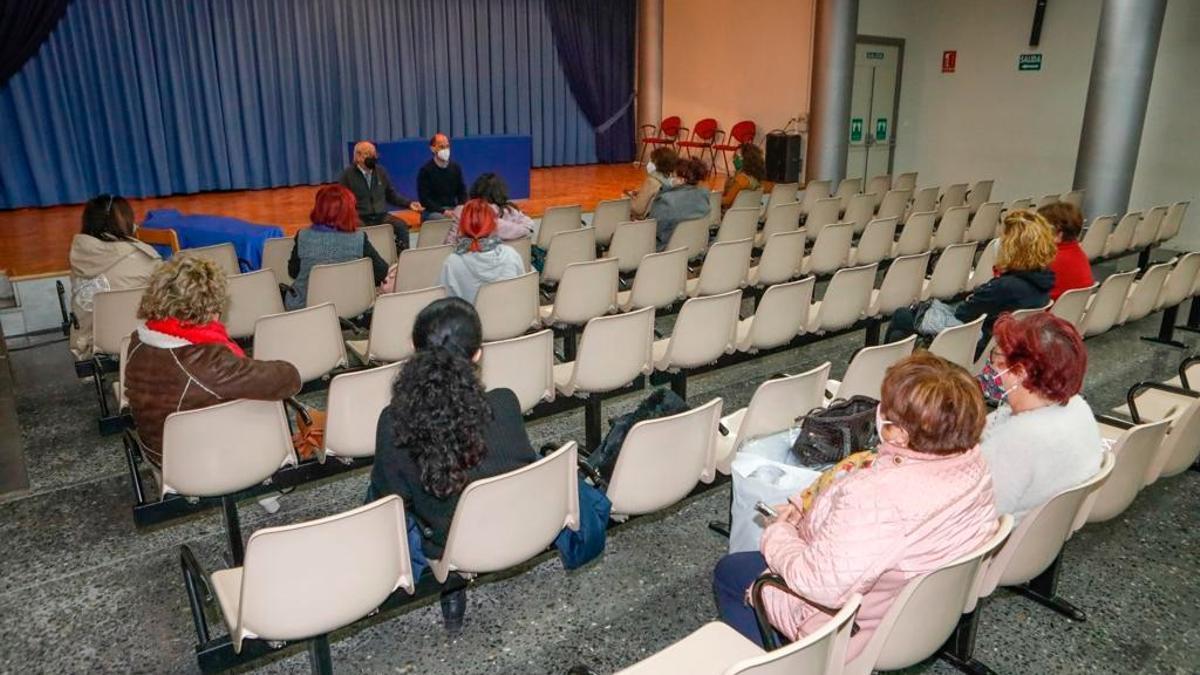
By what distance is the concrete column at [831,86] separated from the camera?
11.2m

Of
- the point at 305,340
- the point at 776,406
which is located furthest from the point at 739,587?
the point at 305,340

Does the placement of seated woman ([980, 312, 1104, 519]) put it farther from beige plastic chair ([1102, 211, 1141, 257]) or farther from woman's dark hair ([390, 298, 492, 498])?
beige plastic chair ([1102, 211, 1141, 257])

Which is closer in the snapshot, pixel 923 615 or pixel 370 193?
pixel 923 615

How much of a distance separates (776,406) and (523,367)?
1183 mm

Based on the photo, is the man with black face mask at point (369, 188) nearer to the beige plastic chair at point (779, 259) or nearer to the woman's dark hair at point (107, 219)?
the woman's dark hair at point (107, 219)

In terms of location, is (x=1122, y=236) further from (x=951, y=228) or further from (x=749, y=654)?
(x=749, y=654)

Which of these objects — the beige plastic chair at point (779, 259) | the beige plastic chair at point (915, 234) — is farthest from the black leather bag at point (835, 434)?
the beige plastic chair at point (915, 234)

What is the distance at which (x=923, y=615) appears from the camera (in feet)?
6.73

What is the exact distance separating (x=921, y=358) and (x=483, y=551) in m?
1.38

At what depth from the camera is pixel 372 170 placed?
24.2 feet

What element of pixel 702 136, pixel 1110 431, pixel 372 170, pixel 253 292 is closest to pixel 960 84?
pixel 702 136

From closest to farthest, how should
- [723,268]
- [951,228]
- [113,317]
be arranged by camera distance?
[113,317], [723,268], [951,228]

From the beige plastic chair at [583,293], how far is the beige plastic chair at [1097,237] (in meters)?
4.43

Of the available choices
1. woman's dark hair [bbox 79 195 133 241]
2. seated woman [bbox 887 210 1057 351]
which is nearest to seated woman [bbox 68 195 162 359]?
woman's dark hair [bbox 79 195 133 241]
